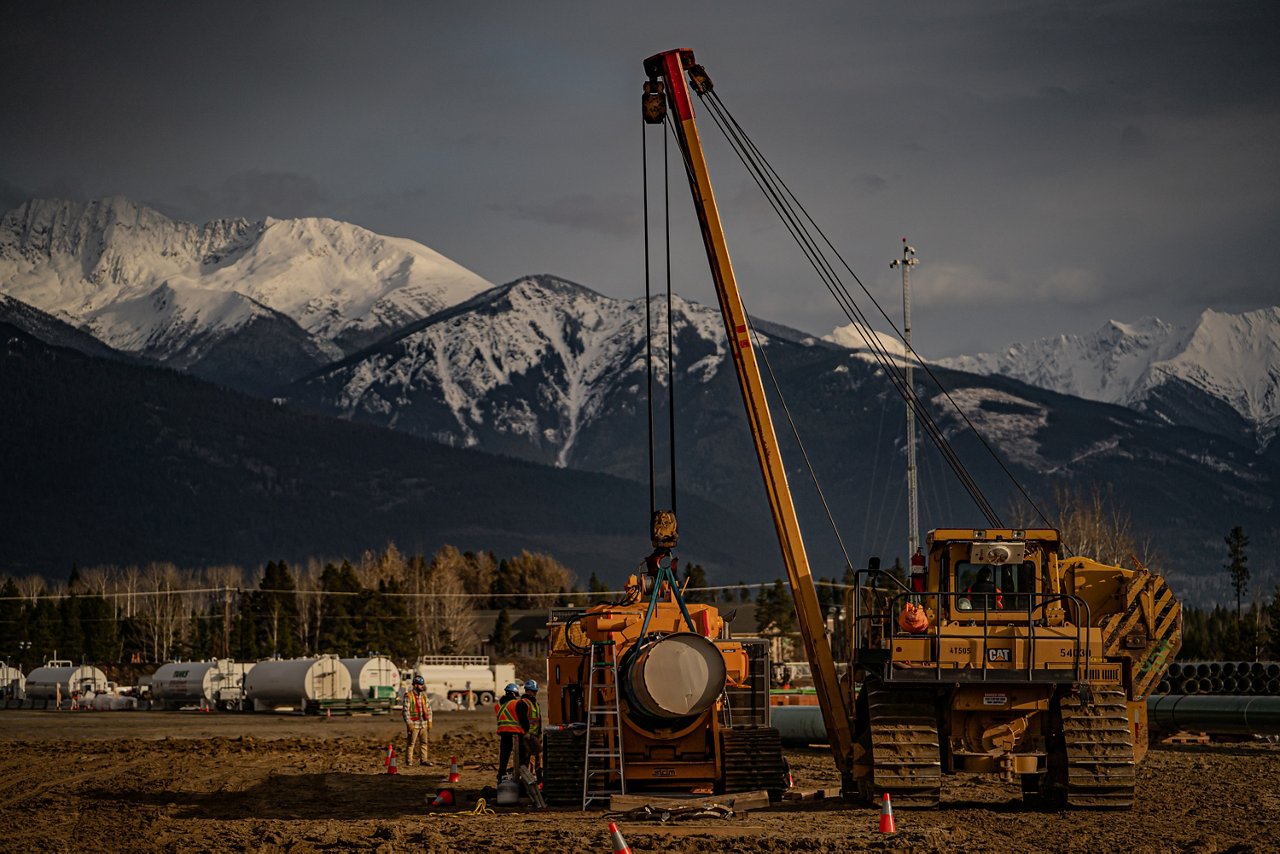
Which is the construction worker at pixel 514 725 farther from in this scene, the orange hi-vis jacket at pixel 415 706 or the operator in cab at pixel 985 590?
the orange hi-vis jacket at pixel 415 706

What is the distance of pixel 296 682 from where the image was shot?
94.4 metres

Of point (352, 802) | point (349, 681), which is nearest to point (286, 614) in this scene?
point (349, 681)

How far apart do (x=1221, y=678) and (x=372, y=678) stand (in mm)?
54995

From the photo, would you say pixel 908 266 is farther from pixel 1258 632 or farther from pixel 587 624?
pixel 587 624

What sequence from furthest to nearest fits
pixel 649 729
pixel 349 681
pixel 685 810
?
pixel 349 681 < pixel 649 729 < pixel 685 810

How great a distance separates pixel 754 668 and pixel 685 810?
4017 mm

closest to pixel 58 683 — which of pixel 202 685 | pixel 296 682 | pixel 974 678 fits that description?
pixel 202 685

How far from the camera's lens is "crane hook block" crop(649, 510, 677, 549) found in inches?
1126

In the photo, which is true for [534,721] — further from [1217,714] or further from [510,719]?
[1217,714]

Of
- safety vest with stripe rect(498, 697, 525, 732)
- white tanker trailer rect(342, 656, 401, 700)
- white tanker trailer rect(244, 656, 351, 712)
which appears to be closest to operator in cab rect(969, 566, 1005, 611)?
safety vest with stripe rect(498, 697, 525, 732)

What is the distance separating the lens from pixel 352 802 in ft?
105

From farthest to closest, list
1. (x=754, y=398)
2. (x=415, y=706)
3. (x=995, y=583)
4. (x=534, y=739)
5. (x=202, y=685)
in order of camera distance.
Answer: (x=202, y=685) → (x=415, y=706) → (x=754, y=398) → (x=534, y=739) → (x=995, y=583)

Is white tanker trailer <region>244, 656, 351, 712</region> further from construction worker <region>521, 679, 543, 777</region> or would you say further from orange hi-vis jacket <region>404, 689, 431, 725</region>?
construction worker <region>521, 679, 543, 777</region>

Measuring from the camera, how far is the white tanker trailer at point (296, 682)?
310ft
